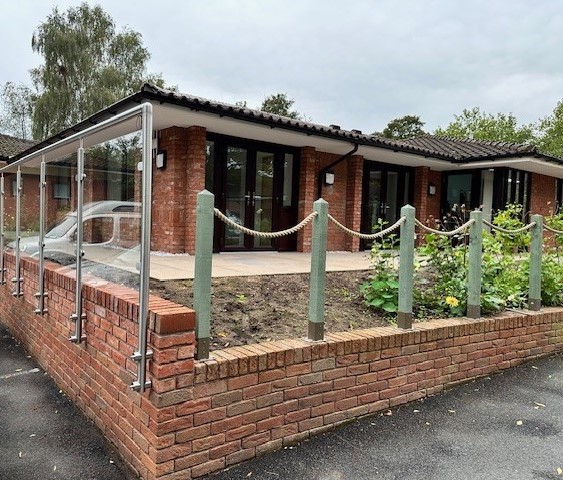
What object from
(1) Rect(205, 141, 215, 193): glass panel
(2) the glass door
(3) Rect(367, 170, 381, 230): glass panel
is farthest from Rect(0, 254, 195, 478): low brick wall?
(3) Rect(367, 170, 381, 230): glass panel

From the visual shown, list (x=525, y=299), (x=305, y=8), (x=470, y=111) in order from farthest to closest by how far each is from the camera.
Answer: (x=470, y=111) → (x=305, y=8) → (x=525, y=299)

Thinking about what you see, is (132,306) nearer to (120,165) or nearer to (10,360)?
(120,165)

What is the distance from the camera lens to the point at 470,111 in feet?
112

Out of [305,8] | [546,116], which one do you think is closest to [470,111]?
[546,116]

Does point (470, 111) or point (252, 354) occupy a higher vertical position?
point (470, 111)

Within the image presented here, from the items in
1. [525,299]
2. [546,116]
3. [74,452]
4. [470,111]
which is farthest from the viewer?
[470,111]

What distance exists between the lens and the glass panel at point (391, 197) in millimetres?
11250

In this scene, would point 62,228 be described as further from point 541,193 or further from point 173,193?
point 541,193

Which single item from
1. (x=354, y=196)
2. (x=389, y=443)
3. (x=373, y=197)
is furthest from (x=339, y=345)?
(x=373, y=197)

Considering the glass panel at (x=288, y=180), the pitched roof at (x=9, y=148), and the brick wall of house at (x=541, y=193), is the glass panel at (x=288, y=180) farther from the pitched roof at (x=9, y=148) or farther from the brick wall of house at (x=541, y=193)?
the pitched roof at (x=9, y=148)

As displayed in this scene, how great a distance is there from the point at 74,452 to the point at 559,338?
468cm

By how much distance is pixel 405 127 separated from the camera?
34.8m

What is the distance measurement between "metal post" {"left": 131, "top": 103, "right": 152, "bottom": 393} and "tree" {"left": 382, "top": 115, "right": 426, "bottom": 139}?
34311 mm

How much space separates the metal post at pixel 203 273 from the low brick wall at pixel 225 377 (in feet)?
0.28
